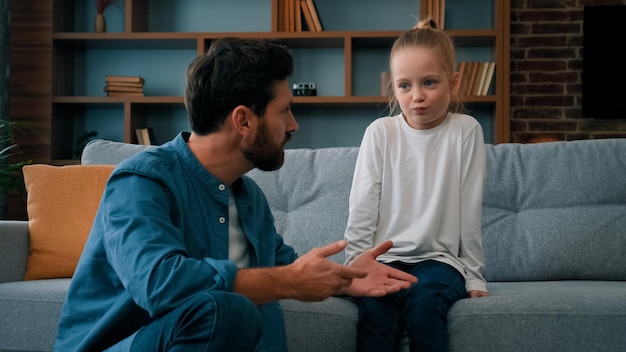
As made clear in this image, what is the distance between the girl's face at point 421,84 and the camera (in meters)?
2.05

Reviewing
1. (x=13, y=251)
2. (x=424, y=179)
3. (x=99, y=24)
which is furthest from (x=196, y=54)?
(x=424, y=179)

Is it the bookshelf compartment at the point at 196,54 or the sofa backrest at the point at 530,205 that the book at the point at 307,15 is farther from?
the sofa backrest at the point at 530,205

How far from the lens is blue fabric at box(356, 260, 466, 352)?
1.69 m

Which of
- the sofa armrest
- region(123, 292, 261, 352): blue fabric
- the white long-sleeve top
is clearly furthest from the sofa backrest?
region(123, 292, 261, 352): blue fabric

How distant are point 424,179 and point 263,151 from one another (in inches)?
25.4

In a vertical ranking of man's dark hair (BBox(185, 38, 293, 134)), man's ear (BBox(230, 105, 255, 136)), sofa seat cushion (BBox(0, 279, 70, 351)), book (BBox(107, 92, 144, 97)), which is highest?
book (BBox(107, 92, 144, 97))

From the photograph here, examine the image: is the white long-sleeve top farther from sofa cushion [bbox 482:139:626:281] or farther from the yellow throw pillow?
the yellow throw pillow

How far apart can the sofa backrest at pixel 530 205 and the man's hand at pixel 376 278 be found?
621 mm

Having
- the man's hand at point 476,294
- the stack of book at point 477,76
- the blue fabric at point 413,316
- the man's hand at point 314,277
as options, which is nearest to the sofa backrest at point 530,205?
the man's hand at point 476,294

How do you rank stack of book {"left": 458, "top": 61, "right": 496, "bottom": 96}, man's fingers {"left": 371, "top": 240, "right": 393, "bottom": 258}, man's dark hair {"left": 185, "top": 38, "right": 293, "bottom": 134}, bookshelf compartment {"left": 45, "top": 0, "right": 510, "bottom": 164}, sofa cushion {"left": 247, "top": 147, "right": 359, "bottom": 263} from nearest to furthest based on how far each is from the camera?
man's dark hair {"left": 185, "top": 38, "right": 293, "bottom": 134}
man's fingers {"left": 371, "top": 240, "right": 393, "bottom": 258}
sofa cushion {"left": 247, "top": 147, "right": 359, "bottom": 263}
stack of book {"left": 458, "top": 61, "right": 496, "bottom": 96}
bookshelf compartment {"left": 45, "top": 0, "right": 510, "bottom": 164}

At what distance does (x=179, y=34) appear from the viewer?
A: 473cm

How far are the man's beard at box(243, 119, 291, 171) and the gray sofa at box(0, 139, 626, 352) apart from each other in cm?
Answer: 41

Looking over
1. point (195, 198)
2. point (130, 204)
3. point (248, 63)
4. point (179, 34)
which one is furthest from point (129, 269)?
point (179, 34)

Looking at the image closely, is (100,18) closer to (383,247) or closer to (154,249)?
(383,247)
